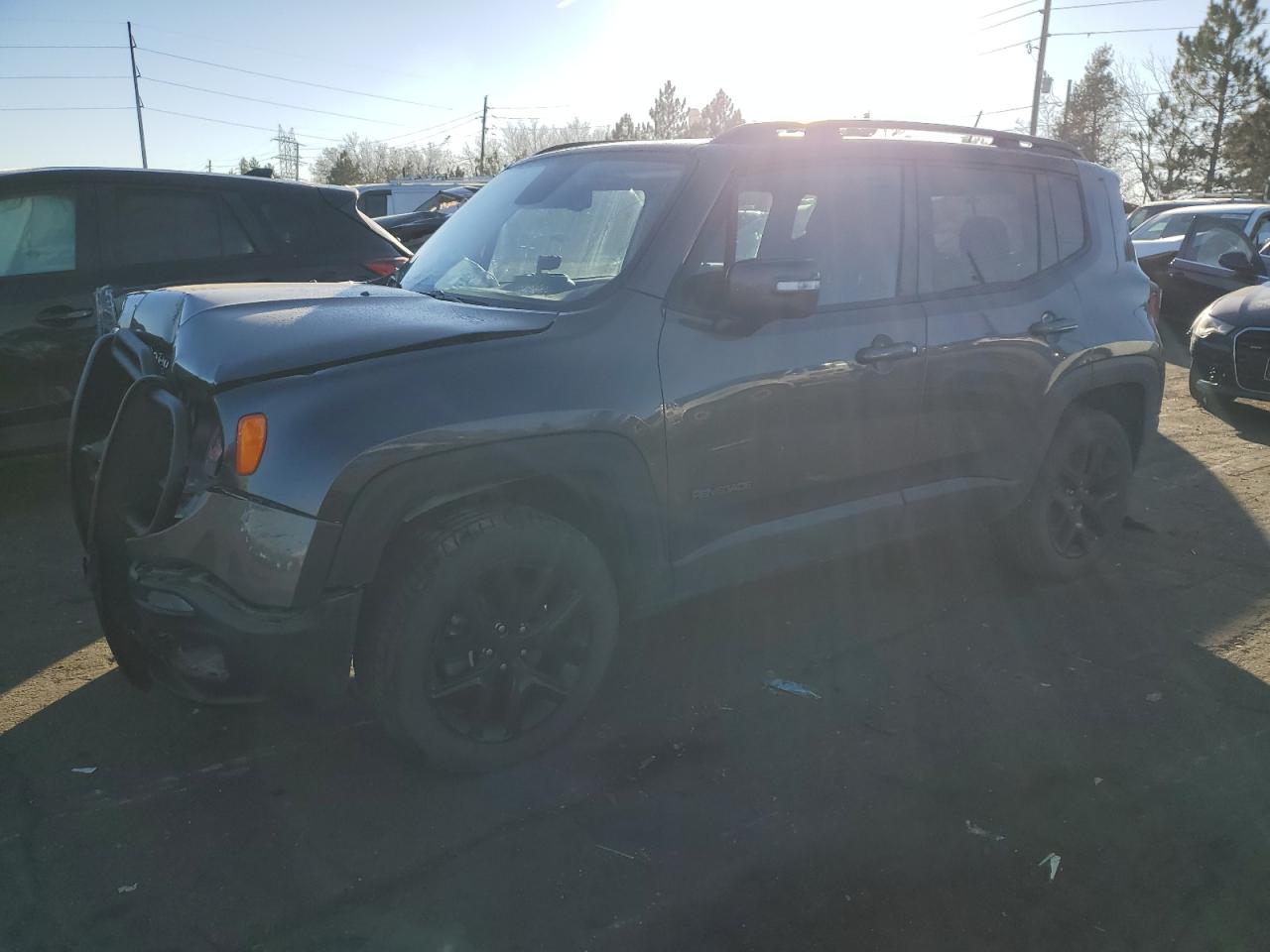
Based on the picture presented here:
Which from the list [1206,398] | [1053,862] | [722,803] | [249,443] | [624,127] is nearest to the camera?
[249,443]

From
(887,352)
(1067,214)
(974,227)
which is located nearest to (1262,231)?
(1067,214)

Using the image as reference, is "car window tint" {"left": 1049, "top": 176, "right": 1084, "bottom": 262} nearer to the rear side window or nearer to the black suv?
the black suv

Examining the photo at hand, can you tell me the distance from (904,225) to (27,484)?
17.5 feet

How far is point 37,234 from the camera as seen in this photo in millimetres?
5934

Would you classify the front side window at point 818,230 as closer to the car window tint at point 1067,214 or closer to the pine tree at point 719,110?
the car window tint at point 1067,214

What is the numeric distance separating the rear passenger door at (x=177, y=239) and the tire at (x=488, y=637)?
4017 mm

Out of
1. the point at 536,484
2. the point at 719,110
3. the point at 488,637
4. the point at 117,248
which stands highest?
the point at 719,110

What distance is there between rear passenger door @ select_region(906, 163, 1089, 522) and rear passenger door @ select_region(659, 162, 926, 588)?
0.43 ft

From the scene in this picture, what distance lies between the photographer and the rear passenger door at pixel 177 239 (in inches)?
241

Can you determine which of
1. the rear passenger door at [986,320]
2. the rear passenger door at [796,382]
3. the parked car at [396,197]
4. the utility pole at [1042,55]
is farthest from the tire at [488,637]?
the utility pole at [1042,55]

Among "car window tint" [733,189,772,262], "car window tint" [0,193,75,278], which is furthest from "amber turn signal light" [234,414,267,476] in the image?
"car window tint" [0,193,75,278]

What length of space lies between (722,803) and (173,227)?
4.97 meters

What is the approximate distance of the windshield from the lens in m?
3.56

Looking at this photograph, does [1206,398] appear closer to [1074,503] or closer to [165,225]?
[1074,503]
